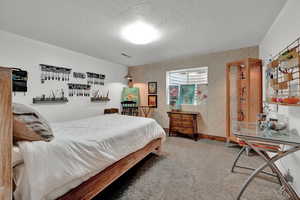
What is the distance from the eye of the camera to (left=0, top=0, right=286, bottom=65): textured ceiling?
1.78 m

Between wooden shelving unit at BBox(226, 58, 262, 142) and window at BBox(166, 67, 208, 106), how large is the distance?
758 millimetres

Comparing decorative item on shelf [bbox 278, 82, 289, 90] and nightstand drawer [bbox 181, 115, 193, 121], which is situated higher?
decorative item on shelf [bbox 278, 82, 289, 90]

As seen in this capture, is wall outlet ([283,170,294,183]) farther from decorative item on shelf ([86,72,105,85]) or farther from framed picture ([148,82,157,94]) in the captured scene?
decorative item on shelf ([86,72,105,85])

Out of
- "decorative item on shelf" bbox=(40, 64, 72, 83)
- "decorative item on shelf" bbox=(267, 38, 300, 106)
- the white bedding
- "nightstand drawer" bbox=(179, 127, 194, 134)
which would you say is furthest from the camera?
"nightstand drawer" bbox=(179, 127, 194, 134)

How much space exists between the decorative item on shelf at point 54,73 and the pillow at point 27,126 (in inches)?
89.6

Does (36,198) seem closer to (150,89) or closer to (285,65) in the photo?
(285,65)

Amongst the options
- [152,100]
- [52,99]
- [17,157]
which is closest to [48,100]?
[52,99]

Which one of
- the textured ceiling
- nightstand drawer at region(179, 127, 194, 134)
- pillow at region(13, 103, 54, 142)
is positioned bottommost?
nightstand drawer at region(179, 127, 194, 134)

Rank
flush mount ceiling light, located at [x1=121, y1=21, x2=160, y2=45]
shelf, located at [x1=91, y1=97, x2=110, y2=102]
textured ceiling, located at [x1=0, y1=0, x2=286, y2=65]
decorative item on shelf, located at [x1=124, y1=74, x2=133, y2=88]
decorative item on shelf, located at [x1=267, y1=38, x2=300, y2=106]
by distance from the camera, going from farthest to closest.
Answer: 1. decorative item on shelf, located at [x1=124, y1=74, x2=133, y2=88]
2. shelf, located at [x1=91, y1=97, x2=110, y2=102]
3. flush mount ceiling light, located at [x1=121, y1=21, x2=160, y2=45]
4. textured ceiling, located at [x1=0, y1=0, x2=286, y2=65]
5. decorative item on shelf, located at [x1=267, y1=38, x2=300, y2=106]

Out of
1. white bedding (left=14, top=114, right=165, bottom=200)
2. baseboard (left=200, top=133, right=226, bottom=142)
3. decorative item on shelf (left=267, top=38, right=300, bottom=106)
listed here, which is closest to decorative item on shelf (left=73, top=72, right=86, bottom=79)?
white bedding (left=14, top=114, right=165, bottom=200)

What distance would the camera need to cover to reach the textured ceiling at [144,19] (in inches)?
70.0

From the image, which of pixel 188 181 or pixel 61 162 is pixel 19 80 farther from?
pixel 188 181

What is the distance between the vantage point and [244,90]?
3.12m

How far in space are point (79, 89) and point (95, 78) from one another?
632 mm
